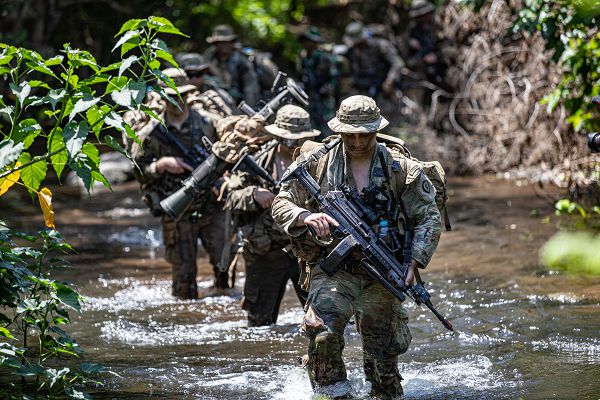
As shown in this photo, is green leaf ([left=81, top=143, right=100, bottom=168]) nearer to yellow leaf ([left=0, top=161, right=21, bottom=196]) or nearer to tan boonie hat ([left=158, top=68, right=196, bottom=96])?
yellow leaf ([left=0, top=161, right=21, bottom=196])

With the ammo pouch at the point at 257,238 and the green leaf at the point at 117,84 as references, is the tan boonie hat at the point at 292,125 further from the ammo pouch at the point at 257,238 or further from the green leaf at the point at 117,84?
the green leaf at the point at 117,84

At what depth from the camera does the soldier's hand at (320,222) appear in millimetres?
5629

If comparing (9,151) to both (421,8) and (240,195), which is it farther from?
(421,8)

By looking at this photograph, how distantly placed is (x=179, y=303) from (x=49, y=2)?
412 inches

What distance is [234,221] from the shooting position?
7.74 m

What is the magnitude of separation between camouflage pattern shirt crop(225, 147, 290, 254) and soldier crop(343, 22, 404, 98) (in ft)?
35.2

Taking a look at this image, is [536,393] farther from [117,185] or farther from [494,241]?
[117,185]

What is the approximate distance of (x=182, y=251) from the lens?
9.20 metres

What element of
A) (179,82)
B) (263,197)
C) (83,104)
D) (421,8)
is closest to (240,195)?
(263,197)

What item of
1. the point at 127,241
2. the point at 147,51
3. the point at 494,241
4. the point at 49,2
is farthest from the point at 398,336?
the point at 49,2

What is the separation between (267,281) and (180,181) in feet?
5.78

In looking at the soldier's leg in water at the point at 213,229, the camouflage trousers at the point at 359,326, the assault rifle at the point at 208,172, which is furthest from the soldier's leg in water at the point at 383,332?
the soldier's leg in water at the point at 213,229

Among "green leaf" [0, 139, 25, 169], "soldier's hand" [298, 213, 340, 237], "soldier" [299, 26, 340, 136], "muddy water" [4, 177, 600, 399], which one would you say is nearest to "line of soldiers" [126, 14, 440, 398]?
"soldier's hand" [298, 213, 340, 237]

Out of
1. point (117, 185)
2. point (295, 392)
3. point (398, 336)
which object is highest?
point (398, 336)
